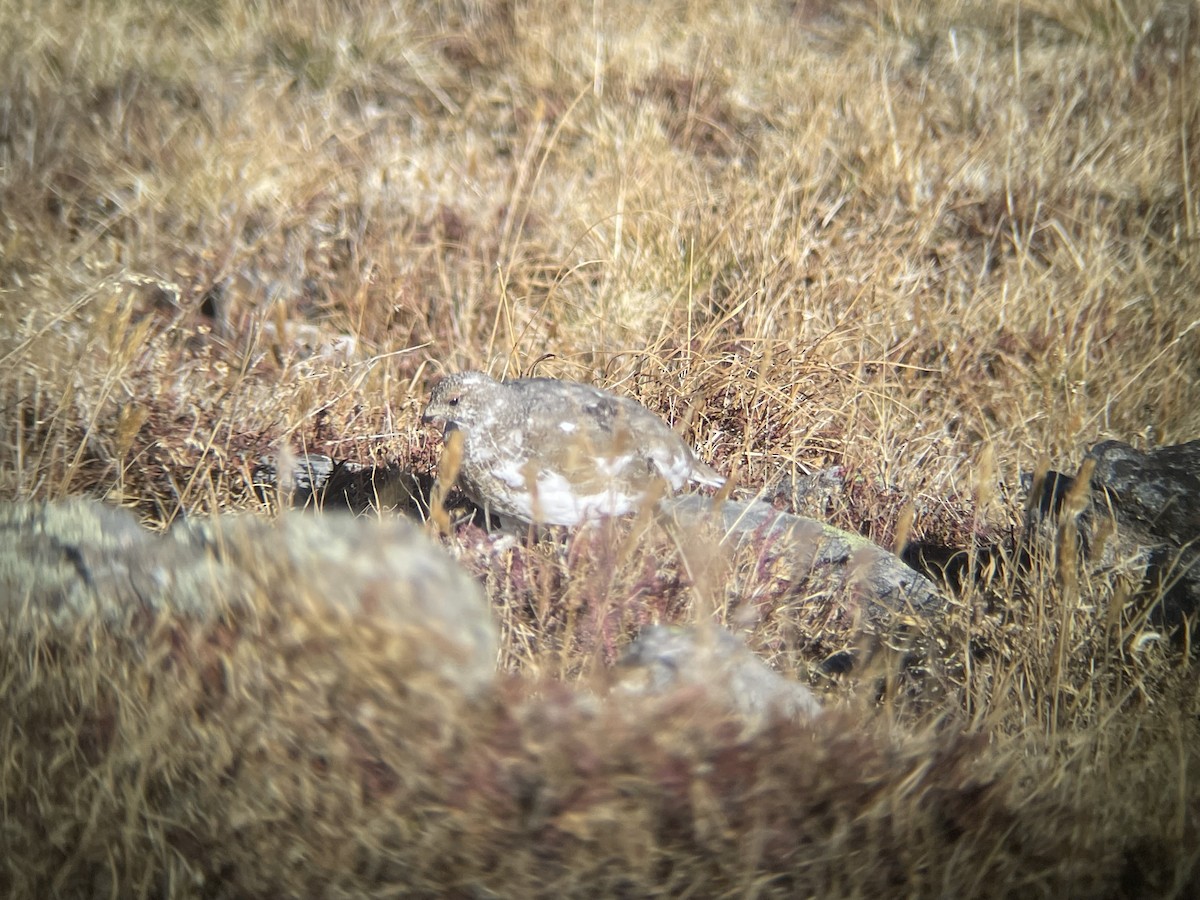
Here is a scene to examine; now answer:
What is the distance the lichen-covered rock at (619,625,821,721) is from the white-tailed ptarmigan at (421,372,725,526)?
1.58 ft

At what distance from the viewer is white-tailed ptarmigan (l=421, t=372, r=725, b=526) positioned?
2.87 meters

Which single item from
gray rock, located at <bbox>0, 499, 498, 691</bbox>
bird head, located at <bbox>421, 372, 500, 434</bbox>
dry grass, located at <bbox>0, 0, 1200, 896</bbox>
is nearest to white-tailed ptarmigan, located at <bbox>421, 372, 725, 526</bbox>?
bird head, located at <bbox>421, 372, 500, 434</bbox>

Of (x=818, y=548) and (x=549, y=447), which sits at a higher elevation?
(x=549, y=447)

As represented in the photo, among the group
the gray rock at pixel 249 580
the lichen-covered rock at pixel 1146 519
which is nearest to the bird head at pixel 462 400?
the gray rock at pixel 249 580

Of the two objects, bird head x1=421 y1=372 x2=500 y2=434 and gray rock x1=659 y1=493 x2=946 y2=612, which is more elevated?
bird head x1=421 y1=372 x2=500 y2=434

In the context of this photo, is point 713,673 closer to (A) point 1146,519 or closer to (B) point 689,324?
(A) point 1146,519

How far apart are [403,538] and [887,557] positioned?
1648 mm

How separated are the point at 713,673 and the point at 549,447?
1065 mm

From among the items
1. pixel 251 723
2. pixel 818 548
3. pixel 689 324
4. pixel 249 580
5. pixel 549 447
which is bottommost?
pixel 818 548

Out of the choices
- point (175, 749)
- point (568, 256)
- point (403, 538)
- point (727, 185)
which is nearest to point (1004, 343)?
point (727, 185)

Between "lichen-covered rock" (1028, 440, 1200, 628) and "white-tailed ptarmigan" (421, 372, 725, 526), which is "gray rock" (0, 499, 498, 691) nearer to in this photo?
"white-tailed ptarmigan" (421, 372, 725, 526)

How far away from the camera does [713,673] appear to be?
2.07m

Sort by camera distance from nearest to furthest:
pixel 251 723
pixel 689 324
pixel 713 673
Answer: pixel 251 723 → pixel 713 673 → pixel 689 324

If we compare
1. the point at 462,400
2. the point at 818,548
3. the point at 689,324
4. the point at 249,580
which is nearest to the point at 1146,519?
the point at 818,548
